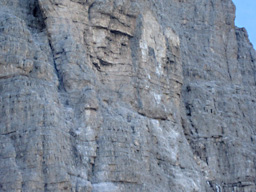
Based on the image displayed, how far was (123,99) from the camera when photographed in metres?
51.1

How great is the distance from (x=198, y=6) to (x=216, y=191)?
20577mm

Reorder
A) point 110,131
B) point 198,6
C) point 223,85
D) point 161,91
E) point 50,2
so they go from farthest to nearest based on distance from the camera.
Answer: point 198,6 < point 223,85 < point 161,91 < point 50,2 < point 110,131

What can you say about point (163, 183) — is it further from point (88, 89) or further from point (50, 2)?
point (50, 2)

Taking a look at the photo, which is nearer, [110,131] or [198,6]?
[110,131]

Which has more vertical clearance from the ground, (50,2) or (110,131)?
(50,2)

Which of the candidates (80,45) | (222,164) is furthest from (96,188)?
(222,164)

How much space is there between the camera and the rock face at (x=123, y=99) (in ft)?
141

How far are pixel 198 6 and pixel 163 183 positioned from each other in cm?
2547

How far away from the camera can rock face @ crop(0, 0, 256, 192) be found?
141 ft

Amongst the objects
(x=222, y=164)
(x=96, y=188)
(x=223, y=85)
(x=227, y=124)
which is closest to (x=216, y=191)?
(x=222, y=164)

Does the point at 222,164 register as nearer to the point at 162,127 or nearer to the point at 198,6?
the point at 162,127

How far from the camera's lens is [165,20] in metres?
60.2

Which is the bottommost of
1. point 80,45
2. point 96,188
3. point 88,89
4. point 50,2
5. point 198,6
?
point 96,188

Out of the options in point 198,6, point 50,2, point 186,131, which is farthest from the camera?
point 198,6
